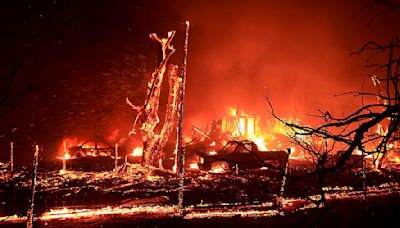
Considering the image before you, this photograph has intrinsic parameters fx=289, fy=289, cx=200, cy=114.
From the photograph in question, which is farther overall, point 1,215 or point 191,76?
point 191,76

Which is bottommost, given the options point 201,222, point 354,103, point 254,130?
point 201,222

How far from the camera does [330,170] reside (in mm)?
2238

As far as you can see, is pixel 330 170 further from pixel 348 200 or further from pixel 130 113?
pixel 130 113

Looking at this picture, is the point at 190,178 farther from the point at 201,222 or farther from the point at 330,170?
the point at 330,170

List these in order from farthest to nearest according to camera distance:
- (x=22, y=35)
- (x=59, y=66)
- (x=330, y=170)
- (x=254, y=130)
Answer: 1. (x=254, y=130)
2. (x=59, y=66)
3. (x=22, y=35)
4. (x=330, y=170)

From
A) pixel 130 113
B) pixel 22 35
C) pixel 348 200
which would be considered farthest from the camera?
pixel 130 113

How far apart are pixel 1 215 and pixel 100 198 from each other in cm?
282

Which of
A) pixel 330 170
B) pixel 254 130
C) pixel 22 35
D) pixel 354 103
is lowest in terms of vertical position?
pixel 330 170

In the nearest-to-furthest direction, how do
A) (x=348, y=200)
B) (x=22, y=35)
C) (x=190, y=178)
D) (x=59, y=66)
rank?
(x=348, y=200), (x=190, y=178), (x=22, y=35), (x=59, y=66)

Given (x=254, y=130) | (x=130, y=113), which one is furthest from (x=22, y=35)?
(x=254, y=130)

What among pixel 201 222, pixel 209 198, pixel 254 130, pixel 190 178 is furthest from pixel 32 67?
pixel 254 130

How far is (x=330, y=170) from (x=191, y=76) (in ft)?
95.0

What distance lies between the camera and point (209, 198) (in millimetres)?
9719

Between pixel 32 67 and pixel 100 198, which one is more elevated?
pixel 32 67
